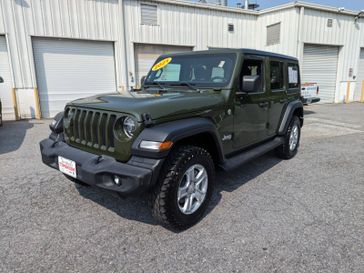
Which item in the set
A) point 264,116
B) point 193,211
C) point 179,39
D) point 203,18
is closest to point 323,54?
point 203,18

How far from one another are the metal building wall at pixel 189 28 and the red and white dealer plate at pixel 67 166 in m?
8.70

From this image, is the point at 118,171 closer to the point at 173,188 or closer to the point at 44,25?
the point at 173,188

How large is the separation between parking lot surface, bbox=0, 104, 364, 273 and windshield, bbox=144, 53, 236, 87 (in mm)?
1455

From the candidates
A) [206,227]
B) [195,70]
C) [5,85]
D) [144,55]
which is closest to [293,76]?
[195,70]

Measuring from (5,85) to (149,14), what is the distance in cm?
594

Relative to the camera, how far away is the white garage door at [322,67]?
549 inches

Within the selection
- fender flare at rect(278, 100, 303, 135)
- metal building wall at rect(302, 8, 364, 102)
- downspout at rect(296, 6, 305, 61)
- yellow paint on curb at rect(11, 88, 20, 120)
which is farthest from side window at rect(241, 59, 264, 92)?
metal building wall at rect(302, 8, 364, 102)

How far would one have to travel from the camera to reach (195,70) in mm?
3584

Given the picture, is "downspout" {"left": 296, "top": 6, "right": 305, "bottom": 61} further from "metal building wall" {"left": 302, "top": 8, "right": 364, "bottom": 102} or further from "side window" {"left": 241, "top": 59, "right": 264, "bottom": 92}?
"side window" {"left": 241, "top": 59, "right": 264, "bottom": 92}

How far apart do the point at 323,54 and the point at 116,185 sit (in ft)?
50.2

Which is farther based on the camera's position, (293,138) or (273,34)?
(273,34)

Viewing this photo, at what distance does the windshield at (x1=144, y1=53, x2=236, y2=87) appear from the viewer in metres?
3.35

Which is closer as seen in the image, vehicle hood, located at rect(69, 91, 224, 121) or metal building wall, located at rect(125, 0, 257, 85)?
vehicle hood, located at rect(69, 91, 224, 121)

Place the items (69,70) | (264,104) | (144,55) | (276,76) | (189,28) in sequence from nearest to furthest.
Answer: (264,104) → (276,76) → (69,70) → (144,55) → (189,28)
